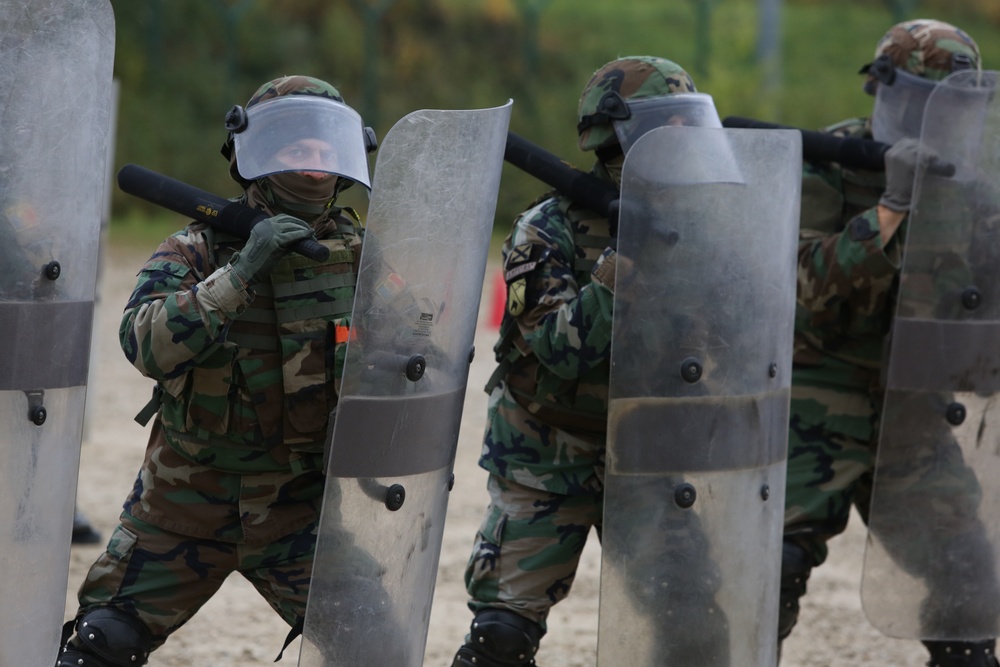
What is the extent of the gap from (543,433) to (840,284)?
104cm

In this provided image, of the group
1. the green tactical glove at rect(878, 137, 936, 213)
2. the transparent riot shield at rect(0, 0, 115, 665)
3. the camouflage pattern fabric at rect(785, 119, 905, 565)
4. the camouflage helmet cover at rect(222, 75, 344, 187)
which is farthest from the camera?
the camouflage pattern fabric at rect(785, 119, 905, 565)

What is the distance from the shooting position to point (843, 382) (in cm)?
429

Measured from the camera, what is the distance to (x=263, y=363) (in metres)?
3.26

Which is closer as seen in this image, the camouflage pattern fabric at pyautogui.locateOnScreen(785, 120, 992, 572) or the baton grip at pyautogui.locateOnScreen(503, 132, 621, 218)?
the baton grip at pyautogui.locateOnScreen(503, 132, 621, 218)

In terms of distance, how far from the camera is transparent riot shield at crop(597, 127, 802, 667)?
3.05 m

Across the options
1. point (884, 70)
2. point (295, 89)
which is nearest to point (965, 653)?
point (884, 70)

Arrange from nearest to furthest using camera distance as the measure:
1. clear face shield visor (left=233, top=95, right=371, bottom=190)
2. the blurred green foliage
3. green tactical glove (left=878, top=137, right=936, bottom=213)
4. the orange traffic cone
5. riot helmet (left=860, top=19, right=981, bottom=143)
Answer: clear face shield visor (left=233, top=95, right=371, bottom=190) < green tactical glove (left=878, top=137, right=936, bottom=213) < riot helmet (left=860, top=19, right=981, bottom=143) < the orange traffic cone < the blurred green foliage

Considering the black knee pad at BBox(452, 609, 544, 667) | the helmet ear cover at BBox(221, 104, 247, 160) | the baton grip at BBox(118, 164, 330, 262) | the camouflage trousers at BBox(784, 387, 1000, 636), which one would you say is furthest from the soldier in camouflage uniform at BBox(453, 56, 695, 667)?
the camouflage trousers at BBox(784, 387, 1000, 636)

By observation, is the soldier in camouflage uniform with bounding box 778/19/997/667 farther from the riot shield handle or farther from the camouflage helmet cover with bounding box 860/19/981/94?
the riot shield handle

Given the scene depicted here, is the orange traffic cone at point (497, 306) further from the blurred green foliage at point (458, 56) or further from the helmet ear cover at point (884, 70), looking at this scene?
the helmet ear cover at point (884, 70)

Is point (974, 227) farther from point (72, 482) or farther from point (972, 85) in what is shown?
point (72, 482)

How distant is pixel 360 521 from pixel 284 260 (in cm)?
69

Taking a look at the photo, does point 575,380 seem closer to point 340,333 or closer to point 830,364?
point 340,333

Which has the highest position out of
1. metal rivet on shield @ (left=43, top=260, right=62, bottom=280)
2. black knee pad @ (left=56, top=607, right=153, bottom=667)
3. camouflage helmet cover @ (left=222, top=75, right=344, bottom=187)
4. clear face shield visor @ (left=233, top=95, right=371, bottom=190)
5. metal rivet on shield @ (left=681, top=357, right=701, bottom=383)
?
camouflage helmet cover @ (left=222, top=75, right=344, bottom=187)
